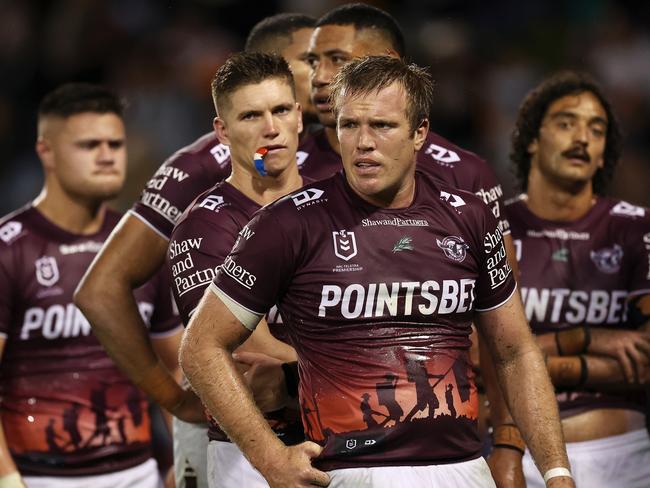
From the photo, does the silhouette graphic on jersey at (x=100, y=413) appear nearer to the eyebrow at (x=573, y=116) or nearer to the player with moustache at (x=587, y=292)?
the player with moustache at (x=587, y=292)

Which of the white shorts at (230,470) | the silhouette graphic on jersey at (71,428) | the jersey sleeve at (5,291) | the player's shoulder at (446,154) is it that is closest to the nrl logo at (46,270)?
the jersey sleeve at (5,291)

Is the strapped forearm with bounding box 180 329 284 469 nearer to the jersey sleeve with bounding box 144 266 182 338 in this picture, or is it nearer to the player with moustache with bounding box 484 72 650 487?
the player with moustache with bounding box 484 72 650 487

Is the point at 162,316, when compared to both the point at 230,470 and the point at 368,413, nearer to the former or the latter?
the point at 230,470

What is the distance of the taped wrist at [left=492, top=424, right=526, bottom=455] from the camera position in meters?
5.42

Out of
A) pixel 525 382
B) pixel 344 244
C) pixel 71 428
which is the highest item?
pixel 344 244

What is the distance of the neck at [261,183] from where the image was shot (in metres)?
4.98

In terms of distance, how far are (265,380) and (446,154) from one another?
1429 mm

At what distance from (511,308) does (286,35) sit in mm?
2402

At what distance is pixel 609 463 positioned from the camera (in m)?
6.11

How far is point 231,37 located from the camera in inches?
453

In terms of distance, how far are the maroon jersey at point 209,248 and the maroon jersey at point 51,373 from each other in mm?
1606

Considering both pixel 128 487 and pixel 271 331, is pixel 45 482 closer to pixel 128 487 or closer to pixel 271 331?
pixel 128 487

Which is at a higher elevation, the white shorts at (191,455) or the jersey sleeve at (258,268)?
the jersey sleeve at (258,268)

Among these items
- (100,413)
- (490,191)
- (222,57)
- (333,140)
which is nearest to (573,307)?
(490,191)
